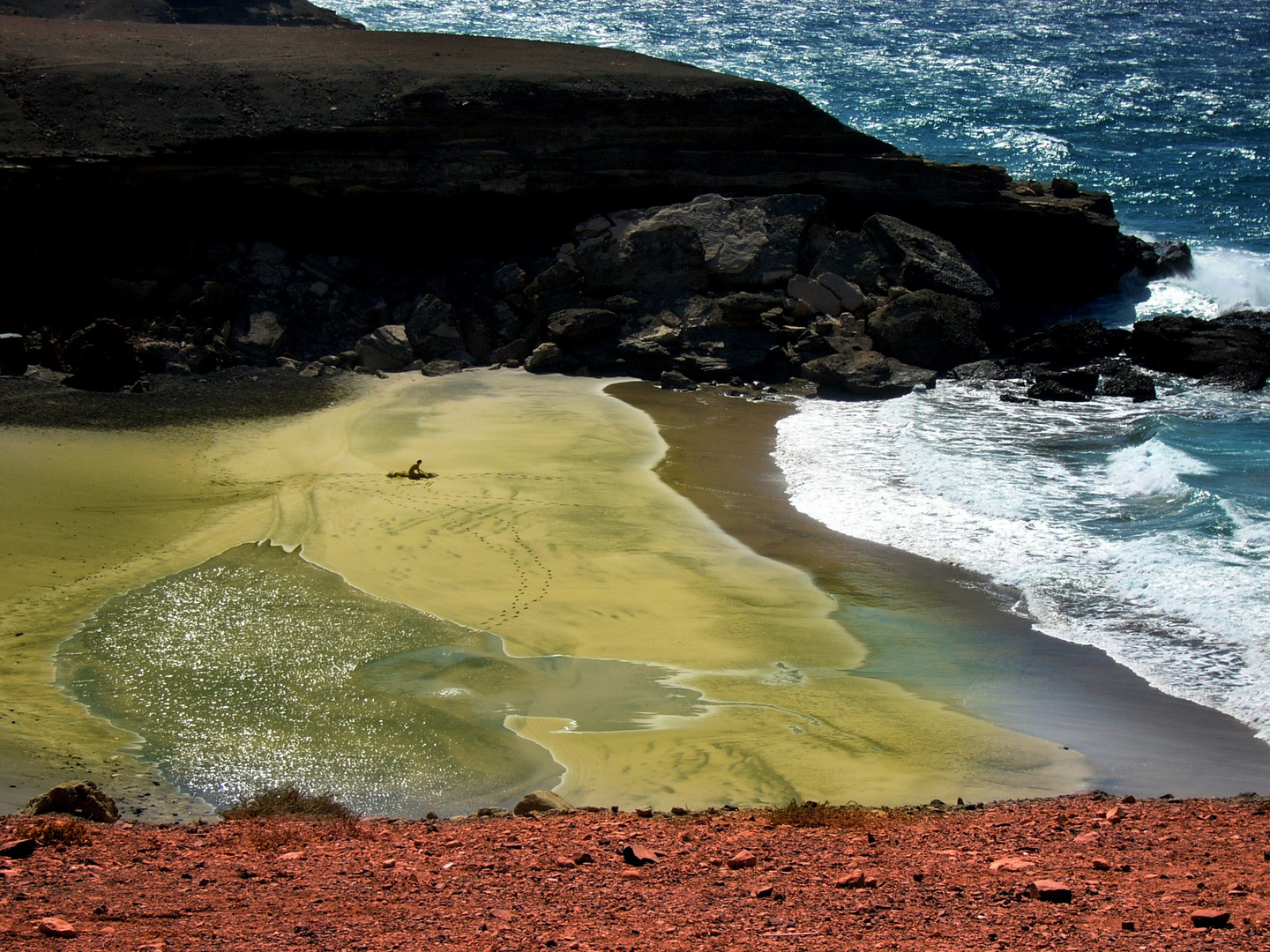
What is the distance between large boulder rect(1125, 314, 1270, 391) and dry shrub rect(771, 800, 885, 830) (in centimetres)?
1633

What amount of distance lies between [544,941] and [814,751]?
3902 mm

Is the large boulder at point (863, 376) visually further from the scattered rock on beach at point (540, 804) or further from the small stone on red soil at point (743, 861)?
the small stone on red soil at point (743, 861)

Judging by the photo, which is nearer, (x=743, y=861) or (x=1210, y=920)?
(x=1210, y=920)

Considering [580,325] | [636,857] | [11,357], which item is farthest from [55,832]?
[580,325]

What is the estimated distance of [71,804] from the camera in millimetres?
6957

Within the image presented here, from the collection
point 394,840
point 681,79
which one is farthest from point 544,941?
point 681,79

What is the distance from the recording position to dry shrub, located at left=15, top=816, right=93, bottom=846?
634 cm

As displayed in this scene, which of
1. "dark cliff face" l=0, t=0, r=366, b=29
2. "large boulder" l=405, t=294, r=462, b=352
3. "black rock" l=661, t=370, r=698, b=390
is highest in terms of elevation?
"dark cliff face" l=0, t=0, r=366, b=29

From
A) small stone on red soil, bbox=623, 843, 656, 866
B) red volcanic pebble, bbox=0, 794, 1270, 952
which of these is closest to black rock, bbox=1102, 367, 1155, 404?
red volcanic pebble, bbox=0, 794, 1270, 952

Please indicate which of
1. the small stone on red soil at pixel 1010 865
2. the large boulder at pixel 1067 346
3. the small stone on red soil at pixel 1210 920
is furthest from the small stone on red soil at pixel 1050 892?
the large boulder at pixel 1067 346

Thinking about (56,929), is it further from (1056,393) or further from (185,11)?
(185,11)

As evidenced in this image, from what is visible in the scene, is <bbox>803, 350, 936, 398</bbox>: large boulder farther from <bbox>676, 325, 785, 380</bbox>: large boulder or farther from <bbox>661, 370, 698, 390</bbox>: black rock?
<bbox>661, 370, 698, 390</bbox>: black rock

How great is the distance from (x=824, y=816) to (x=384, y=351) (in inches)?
589

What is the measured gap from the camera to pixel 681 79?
2377 centimetres
